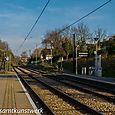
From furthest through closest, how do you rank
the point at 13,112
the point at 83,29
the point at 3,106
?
the point at 83,29
the point at 3,106
the point at 13,112

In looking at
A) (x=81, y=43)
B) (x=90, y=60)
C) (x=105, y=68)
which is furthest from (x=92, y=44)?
(x=105, y=68)

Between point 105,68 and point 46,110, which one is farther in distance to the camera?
point 105,68

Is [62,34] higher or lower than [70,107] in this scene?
higher

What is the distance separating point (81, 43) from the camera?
9288 cm

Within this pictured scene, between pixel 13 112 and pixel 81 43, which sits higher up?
pixel 81 43

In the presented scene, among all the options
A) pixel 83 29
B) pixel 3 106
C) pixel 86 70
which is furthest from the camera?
pixel 83 29

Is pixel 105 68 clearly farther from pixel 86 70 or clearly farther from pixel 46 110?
pixel 46 110

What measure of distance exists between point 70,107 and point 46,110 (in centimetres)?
170

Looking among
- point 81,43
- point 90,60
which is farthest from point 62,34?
point 90,60

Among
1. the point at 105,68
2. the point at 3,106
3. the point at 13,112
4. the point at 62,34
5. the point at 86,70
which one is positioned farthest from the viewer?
the point at 62,34

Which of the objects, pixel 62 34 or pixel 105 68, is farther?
pixel 62 34

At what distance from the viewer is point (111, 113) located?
47.6 feet

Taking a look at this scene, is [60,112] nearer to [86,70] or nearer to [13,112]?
[13,112]

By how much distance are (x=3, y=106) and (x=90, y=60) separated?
4952cm
